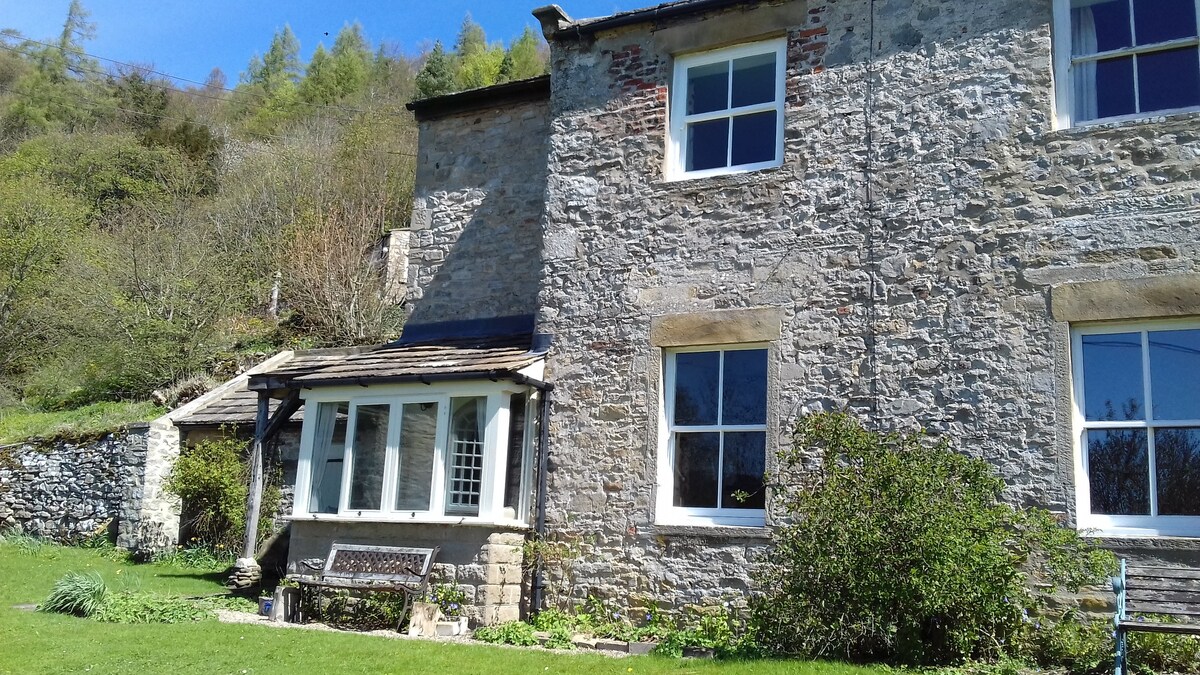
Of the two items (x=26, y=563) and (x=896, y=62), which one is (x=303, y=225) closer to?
(x=26, y=563)

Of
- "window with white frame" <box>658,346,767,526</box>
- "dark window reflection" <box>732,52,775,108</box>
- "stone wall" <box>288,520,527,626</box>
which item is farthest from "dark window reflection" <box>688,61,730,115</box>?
"stone wall" <box>288,520,527,626</box>

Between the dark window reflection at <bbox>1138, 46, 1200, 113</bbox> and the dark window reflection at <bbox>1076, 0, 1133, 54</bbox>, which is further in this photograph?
the dark window reflection at <bbox>1076, 0, 1133, 54</bbox>

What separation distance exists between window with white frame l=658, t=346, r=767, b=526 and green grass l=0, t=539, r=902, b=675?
6.05ft

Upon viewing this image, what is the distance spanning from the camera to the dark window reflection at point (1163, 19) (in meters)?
8.46

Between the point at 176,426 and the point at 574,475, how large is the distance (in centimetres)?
1002

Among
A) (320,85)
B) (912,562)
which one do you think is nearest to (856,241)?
(912,562)

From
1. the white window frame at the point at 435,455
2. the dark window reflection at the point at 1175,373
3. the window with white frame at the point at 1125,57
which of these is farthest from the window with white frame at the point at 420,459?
the window with white frame at the point at 1125,57

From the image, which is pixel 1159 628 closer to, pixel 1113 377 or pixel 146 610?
pixel 1113 377

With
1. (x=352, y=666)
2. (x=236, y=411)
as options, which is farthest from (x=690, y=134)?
(x=236, y=411)

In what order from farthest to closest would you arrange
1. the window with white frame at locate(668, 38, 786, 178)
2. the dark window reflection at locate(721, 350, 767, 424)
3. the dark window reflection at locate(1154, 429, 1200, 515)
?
1. the window with white frame at locate(668, 38, 786, 178)
2. the dark window reflection at locate(721, 350, 767, 424)
3. the dark window reflection at locate(1154, 429, 1200, 515)

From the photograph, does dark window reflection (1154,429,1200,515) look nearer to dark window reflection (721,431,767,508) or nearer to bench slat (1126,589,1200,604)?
bench slat (1126,589,1200,604)

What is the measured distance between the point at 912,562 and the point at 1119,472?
199 cm

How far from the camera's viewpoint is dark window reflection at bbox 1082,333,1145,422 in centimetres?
802

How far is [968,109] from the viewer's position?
29.6ft
